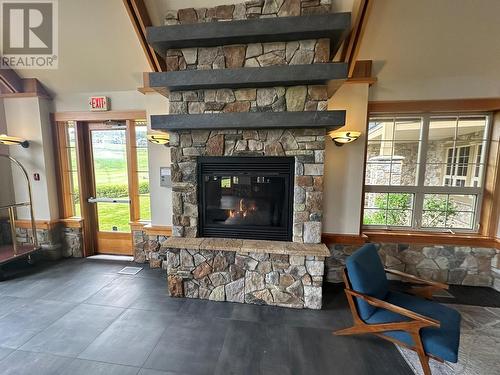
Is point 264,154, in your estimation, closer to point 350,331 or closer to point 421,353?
point 350,331

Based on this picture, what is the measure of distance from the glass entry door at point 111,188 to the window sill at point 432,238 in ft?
12.6

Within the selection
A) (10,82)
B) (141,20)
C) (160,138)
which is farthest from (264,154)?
(10,82)

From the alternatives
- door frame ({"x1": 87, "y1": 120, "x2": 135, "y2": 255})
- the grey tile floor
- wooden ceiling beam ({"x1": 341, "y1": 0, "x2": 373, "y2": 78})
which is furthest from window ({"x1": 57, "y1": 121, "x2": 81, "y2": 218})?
wooden ceiling beam ({"x1": 341, "y1": 0, "x2": 373, "y2": 78})

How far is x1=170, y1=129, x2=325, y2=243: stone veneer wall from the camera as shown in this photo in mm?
2609

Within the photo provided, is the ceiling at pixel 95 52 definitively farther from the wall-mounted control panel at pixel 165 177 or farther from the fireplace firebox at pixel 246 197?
the fireplace firebox at pixel 246 197

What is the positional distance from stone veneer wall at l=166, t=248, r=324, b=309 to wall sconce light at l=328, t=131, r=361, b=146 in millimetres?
1452

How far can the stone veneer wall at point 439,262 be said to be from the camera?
10.3ft

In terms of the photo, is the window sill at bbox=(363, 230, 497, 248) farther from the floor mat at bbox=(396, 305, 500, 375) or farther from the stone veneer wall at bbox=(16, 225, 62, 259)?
the stone veneer wall at bbox=(16, 225, 62, 259)

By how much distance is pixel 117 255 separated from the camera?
408 cm

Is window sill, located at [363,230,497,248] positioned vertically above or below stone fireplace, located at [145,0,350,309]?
below

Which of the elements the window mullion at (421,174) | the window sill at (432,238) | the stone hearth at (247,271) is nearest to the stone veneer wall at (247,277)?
the stone hearth at (247,271)

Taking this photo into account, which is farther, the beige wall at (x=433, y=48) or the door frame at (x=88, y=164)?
the door frame at (x=88, y=164)

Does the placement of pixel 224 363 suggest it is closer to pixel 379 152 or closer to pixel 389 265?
pixel 389 265

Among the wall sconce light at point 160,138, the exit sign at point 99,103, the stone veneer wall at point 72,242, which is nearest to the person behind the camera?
the wall sconce light at point 160,138
